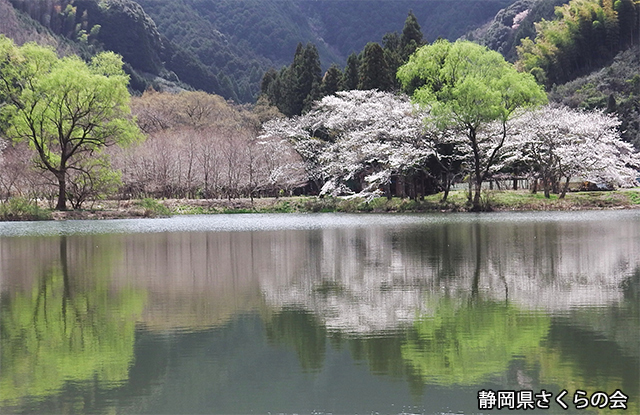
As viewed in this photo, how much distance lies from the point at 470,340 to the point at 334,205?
37.4 metres

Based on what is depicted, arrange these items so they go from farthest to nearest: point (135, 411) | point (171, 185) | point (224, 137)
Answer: point (224, 137)
point (171, 185)
point (135, 411)

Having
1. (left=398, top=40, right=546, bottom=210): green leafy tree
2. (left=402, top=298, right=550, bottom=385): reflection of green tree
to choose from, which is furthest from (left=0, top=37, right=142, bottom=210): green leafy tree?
→ (left=402, top=298, right=550, bottom=385): reflection of green tree

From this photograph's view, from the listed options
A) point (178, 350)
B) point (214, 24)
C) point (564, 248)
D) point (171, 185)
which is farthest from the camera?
point (214, 24)

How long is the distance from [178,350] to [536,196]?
36.0 metres

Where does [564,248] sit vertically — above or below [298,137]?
below

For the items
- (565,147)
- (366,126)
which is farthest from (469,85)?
(366,126)

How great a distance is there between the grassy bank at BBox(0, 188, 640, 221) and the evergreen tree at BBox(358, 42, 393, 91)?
10.3 meters

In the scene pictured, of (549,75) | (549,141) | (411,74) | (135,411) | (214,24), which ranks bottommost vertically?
(135,411)

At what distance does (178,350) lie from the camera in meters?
8.45

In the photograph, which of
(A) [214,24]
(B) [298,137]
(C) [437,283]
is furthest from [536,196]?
(A) [214,24]

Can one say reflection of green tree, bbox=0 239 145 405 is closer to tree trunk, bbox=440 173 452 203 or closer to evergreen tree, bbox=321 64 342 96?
tree trunk, bbox=440 173 452 203

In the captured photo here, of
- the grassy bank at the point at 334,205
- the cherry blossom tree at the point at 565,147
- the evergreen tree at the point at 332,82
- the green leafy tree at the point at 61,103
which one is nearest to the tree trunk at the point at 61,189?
the green leafy tree at the point at 61,103

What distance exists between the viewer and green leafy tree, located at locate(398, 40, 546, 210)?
124 feet

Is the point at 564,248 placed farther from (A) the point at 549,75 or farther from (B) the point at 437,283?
(A) the point at 549,75
